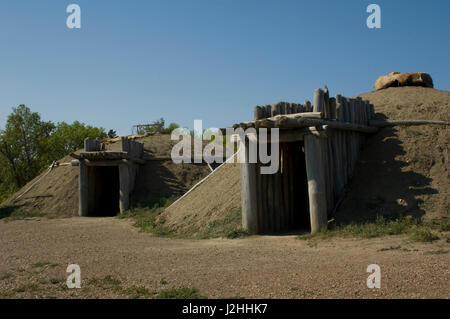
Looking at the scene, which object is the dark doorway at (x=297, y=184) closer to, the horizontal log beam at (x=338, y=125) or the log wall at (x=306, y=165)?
the log wall at (x=306, y=165)

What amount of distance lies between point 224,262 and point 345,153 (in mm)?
5435

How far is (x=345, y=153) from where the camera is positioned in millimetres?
10609

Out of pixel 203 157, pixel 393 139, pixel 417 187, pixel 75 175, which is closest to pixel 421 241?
pixel 417 187

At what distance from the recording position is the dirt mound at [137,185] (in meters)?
17.8

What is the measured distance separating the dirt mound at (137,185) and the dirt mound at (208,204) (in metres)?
4.66

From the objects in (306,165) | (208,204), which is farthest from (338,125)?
(208,204)

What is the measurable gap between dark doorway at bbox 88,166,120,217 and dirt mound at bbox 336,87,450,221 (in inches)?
479

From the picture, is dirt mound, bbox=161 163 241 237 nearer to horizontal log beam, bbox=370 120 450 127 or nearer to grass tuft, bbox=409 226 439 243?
grass tuft, bbox=409 226 439 243

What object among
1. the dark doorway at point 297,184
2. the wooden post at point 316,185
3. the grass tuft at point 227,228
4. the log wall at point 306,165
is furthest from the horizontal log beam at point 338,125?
the grass tuft at point 227,228

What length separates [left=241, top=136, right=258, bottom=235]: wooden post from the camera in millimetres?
9836

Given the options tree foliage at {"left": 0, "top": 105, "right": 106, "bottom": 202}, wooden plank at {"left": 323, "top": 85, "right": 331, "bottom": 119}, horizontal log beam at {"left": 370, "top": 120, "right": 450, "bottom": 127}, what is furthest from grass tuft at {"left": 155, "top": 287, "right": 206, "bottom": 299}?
tree foliage at {"left": 0, "top": 105, "right": 106, "bottom": 202}

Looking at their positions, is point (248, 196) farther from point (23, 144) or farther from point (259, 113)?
point (23, 144)
